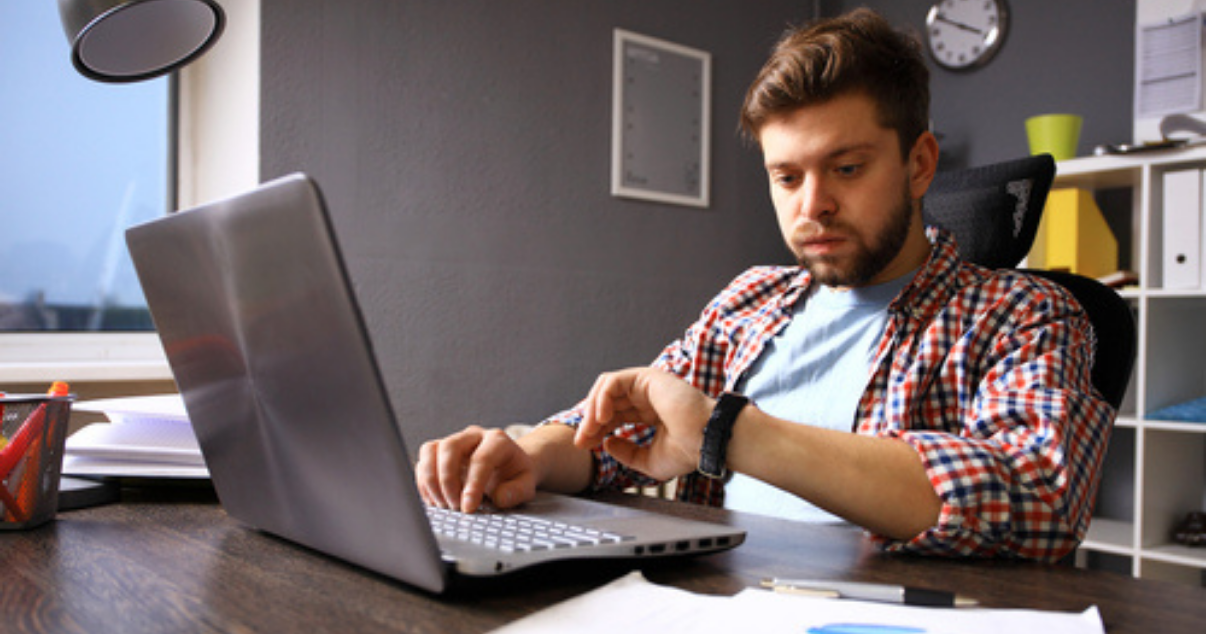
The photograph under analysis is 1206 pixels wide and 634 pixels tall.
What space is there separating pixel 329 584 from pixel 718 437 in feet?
1.15

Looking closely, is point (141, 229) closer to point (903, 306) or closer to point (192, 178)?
point (903, 306)

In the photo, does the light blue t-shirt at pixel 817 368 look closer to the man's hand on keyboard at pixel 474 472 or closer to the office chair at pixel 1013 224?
the office chair at pixel 1013 224

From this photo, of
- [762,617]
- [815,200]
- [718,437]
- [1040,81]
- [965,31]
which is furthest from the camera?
[965,31]

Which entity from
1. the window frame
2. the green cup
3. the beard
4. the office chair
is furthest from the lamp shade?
the green cup

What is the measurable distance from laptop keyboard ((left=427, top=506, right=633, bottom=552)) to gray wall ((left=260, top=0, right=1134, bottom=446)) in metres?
1.65

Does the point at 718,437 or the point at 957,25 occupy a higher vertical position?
the point at 957,25

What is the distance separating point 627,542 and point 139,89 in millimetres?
2213

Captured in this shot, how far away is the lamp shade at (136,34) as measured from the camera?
85cm

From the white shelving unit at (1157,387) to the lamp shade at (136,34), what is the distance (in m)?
2.28

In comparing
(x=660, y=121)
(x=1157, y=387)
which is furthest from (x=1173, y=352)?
(x=660, y=121)

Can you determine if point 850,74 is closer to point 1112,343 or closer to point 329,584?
point 1112,343

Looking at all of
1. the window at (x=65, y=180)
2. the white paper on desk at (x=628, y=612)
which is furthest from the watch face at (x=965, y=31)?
the white paper on desk at (x=628, y=612)

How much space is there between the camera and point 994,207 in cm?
125

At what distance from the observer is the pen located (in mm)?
587
